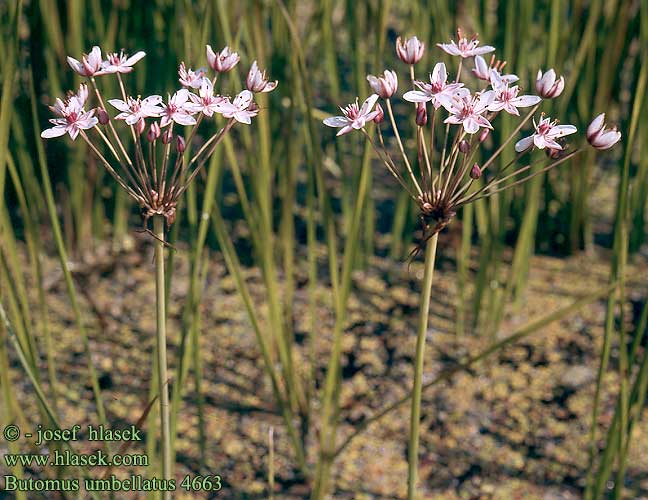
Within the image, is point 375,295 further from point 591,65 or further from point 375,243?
point 591,65

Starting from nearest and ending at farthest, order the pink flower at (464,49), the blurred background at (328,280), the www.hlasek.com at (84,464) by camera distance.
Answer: the pink flower at (464,49) → the www.hlasek.com at (84,464) → the blurred background at (328,280)

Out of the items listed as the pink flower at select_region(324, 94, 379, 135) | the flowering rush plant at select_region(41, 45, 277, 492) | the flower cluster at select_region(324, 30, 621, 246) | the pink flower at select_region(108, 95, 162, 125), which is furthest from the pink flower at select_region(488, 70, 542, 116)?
the pink flower at select_region(108, 95, 162, 125)

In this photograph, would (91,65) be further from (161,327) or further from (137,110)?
(161,327)

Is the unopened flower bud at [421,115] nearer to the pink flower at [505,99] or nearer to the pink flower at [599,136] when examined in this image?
the pink flower at [505,99]

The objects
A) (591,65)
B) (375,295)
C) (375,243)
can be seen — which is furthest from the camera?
(375,243)

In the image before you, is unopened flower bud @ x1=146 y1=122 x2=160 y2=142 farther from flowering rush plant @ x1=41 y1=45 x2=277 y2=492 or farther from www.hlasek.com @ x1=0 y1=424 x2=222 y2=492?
www.hlasek.com @ x1=0 y1=424 x2=222 y2=492

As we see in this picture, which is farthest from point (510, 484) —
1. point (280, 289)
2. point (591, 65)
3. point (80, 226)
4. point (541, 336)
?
point (80, 226)

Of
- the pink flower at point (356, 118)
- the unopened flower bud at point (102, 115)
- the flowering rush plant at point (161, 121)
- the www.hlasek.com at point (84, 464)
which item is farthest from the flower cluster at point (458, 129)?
the www.hlasek.com at point (84, 464)
